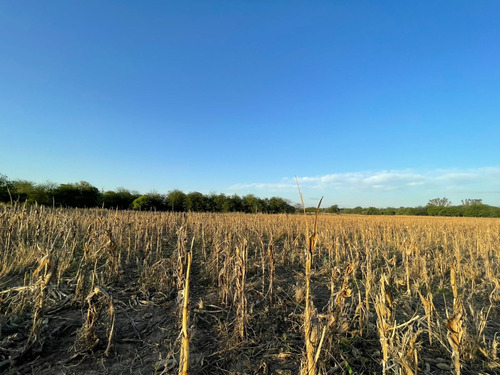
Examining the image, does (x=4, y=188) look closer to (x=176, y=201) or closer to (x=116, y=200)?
(x=116, y=200)

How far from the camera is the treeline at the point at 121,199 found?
30.6m

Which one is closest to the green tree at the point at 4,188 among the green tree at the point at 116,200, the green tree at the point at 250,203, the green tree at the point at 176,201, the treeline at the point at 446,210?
the green tree at the point at 116,200

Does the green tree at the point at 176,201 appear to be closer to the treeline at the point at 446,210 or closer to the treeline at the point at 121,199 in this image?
the treeline at the point at 121,199

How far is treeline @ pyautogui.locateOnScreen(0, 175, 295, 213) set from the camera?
30.6 meters

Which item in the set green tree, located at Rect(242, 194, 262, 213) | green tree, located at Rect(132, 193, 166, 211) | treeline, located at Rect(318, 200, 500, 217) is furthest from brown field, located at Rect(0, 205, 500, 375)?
treeline, located at Rect(318, 200, 500, 217)

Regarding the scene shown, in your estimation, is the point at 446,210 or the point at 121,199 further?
the point at 446,210

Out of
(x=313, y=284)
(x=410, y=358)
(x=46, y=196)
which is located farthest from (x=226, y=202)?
(x=410, y=358)

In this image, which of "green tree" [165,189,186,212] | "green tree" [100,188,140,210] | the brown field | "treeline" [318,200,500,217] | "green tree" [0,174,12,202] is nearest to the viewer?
the brown field

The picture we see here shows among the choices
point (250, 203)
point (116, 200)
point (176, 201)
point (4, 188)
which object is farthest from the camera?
point (250, 203)

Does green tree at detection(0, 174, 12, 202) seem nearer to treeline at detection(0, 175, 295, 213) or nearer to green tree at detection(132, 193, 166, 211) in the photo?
treeline at detection(0, 175, 295, 213)

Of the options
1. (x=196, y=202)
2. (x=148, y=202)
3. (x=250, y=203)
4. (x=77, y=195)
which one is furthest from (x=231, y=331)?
(x=250, y=203)

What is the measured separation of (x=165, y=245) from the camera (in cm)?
802

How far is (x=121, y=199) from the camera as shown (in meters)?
38.1

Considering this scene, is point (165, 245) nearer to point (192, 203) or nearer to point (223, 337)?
point (223, 337)
